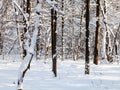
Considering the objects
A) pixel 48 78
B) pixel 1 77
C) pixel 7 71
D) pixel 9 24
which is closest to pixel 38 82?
pixel 48 78

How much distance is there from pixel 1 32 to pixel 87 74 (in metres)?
23.6

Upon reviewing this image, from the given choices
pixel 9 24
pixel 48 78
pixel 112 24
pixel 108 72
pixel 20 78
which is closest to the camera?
pixel 20 78

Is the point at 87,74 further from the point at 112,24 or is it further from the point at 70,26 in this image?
the point at 70,26

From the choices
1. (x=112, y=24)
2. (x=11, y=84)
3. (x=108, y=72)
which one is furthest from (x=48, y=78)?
(x=112, y=24)

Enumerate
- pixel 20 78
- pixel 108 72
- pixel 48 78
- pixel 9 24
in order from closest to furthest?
pixel 20 78 → pixel 48 78 → pixel 108 72 → pixel 9 24

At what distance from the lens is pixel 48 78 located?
793 inches

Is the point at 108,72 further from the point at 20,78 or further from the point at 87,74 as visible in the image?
the point at 20,78

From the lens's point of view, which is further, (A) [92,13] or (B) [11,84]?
(A) [92,13]

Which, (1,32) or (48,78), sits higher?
(1,32)

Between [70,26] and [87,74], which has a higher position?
[70,26]

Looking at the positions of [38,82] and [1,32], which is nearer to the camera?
[38,82]

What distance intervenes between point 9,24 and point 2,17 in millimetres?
2932

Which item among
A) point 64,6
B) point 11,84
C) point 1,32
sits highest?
point 64,6

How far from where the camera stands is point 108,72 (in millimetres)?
21828
